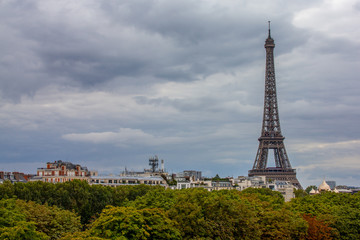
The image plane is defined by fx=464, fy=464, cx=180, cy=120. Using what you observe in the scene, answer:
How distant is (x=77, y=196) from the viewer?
8106 centimetres

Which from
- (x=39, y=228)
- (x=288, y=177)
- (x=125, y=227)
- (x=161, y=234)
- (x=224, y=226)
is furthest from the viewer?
(x=288, y=177)

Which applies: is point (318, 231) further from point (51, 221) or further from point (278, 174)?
point (278, 174)

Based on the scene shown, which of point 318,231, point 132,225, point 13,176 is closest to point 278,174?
point 13,176

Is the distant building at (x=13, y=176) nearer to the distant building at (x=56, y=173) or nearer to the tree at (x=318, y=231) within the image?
the distant building at (x=56, y=173)

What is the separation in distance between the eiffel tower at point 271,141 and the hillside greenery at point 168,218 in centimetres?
9119

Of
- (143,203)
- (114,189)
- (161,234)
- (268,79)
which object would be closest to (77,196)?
(114,189)

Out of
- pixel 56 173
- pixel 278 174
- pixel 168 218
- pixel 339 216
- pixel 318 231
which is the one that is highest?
pixel 278 174

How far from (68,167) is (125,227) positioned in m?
90.8

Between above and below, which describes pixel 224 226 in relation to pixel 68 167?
below

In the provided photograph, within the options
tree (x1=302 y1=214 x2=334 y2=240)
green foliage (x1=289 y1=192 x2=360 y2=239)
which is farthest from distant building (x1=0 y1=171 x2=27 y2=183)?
tree (x1=302 y1=214 x2=334 y2=240)

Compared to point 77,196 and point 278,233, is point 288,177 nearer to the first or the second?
point 77,196

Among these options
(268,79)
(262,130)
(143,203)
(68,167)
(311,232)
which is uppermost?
(268,79)

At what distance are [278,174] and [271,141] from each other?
13.3 metres

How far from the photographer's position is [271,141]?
6969 inches
